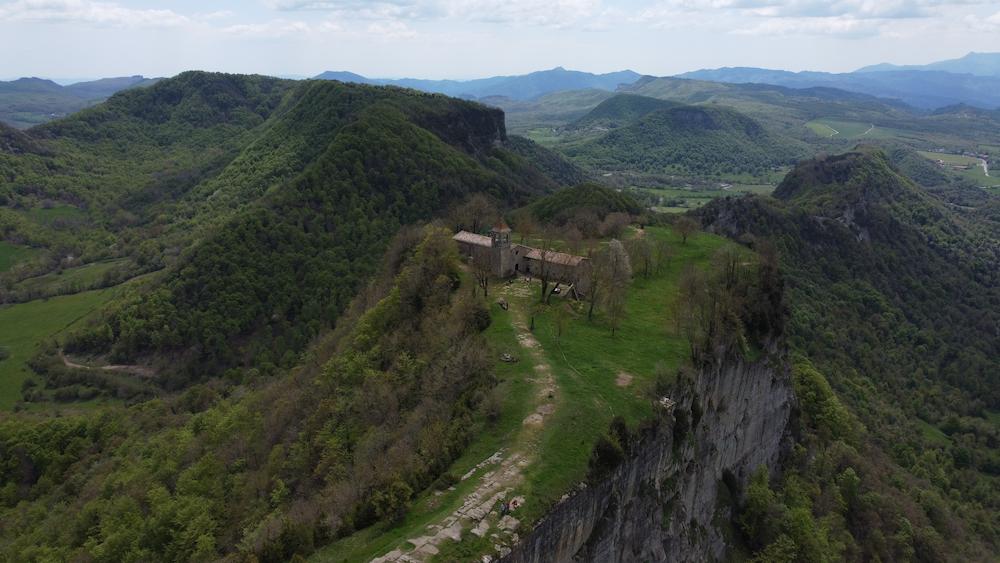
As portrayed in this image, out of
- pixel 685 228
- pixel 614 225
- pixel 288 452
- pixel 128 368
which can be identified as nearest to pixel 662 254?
pixel 685 228

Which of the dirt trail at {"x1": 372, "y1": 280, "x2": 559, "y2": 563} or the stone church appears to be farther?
the stone church

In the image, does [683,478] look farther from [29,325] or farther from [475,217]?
[29,325]

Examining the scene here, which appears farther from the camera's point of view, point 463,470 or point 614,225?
point 614,225

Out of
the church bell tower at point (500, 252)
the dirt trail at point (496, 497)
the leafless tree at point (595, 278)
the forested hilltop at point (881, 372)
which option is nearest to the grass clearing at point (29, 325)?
the church bell tower at point (500, 252)

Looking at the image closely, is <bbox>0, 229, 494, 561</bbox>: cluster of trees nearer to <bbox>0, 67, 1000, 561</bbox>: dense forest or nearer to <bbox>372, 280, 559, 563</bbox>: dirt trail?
<bbox>0, 67, 1000, 561</bbox>: dense forest

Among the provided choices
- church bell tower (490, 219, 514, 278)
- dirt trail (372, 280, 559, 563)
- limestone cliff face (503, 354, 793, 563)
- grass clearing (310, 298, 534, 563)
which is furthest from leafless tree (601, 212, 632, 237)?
dirt trail (372, 280, 559, 563)

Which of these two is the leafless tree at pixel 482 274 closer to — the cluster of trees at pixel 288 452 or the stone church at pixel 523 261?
the stone church at pixel 523 261
